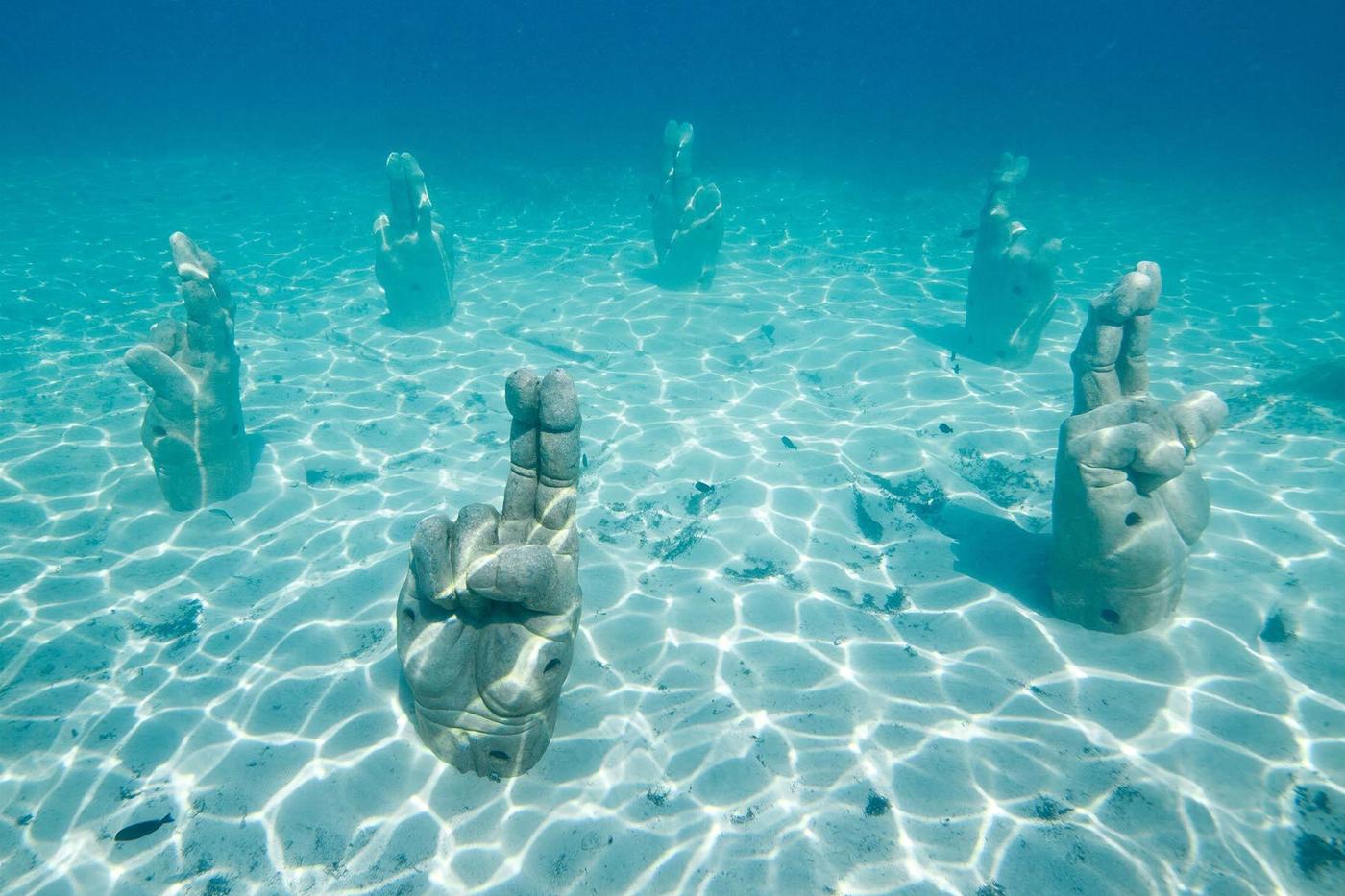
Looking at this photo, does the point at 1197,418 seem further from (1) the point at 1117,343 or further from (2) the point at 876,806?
(2) the point at 876,806

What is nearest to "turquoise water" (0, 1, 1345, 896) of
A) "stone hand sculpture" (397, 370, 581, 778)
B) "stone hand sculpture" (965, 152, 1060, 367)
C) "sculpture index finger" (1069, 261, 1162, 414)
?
"stone hand sculpture" (397, 370, 581, 778)

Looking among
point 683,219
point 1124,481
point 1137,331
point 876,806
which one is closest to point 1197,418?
point 1137,331

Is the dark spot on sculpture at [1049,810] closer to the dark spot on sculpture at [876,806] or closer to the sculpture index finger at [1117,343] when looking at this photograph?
the dark spot on sculpture at [876,806]

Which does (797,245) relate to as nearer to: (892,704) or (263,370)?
(263,370)

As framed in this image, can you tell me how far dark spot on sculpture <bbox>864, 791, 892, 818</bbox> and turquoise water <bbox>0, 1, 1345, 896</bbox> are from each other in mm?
64

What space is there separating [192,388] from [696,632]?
6.54 metres

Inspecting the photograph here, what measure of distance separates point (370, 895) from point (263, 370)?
10587mm

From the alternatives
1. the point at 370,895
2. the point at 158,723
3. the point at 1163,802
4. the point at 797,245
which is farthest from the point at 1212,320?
the point at 158,723

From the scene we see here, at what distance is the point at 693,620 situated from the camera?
6238mm

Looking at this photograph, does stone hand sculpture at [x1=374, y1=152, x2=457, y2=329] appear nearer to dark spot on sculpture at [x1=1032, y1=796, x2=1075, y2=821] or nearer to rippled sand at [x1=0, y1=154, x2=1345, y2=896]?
rippled sand at [x1=0, y1=154, x2=1345, y2=896]

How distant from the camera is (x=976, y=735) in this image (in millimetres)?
5008

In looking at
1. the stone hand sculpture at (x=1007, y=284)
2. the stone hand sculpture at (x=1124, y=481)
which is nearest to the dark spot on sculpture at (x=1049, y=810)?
the stone hand sculpture at (x=1124, y=481)

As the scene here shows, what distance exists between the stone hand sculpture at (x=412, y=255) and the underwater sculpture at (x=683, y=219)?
489cm

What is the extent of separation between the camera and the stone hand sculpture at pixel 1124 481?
546 centimetres
